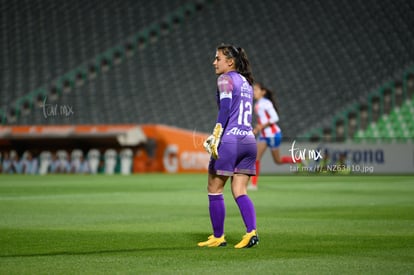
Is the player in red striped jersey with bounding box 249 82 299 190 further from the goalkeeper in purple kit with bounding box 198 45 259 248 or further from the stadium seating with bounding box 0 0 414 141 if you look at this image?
the stadium seating with bounding box 0 0 414 141

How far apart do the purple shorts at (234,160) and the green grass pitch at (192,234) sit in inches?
28.4

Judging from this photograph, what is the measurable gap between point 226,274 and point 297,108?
990 inches

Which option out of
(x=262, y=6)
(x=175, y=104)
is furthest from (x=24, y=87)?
(x=262, y=6)

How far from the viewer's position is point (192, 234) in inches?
336

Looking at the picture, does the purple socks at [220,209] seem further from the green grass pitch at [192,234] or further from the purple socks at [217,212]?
the green grass pitch at [192,234]

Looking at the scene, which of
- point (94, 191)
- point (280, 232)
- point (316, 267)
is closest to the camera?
point (316, 267)

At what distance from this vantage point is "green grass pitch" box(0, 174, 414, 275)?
607 cm

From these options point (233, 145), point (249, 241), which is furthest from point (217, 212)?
point (233, 145)

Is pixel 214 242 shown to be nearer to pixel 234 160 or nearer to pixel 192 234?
pixel 234 160

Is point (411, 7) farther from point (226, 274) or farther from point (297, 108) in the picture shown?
point (226, 274)

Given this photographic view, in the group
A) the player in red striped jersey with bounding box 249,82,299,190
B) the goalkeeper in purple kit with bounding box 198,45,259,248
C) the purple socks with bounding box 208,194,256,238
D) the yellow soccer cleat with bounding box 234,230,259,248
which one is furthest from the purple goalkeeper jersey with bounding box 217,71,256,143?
the player in red striped jersey with bounding box 249,82,299,190

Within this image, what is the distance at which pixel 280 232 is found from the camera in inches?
344

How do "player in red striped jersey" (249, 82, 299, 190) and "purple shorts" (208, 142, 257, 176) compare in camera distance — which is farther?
"player in red striped jersey" (249, 82, 299, 190)

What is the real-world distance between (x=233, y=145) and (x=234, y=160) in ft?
0.45
